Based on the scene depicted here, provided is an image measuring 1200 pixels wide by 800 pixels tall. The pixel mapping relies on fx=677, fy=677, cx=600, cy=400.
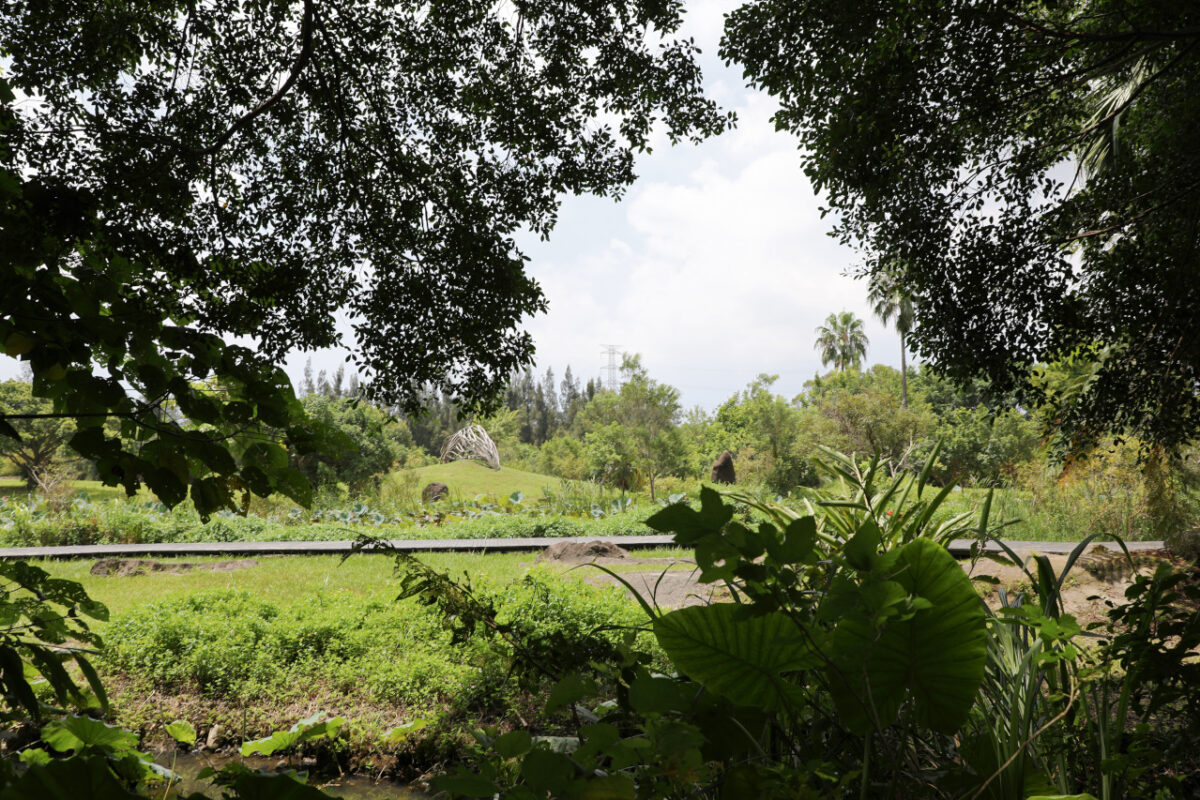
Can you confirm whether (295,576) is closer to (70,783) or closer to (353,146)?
(353,146)

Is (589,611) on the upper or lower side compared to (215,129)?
lower

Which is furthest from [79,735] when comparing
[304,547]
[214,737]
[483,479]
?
[483,479]

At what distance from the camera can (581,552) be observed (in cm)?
832

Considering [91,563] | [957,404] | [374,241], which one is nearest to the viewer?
[374,241]

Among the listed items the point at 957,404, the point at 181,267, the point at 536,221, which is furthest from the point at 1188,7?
the point at 957,404

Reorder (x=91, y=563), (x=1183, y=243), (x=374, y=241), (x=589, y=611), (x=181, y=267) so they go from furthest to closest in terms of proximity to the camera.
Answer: (x=91, y=563)
(x=374, y=241)
(x=589, y=611)
(x=1183, y=243)
(x=181, y=267)

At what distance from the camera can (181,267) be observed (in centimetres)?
346

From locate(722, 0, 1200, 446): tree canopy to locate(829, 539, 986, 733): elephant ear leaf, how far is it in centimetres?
407

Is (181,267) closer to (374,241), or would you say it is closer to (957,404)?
(374,241)

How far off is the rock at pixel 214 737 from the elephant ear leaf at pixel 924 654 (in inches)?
142

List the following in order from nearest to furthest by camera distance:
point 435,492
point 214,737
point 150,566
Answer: point 214,737, point 150,566, point 435,492

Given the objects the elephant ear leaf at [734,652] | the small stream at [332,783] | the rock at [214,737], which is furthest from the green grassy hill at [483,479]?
the elephant ear leaf at [734,652]

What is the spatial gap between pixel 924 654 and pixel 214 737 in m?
3.70

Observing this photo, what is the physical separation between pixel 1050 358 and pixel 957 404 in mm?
36810
